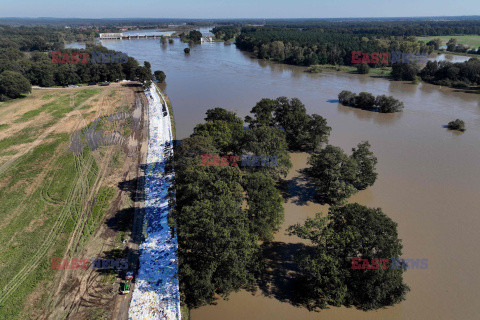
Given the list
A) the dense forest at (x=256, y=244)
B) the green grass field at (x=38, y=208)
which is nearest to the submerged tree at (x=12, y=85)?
the green grass field at (x=38, y=208)

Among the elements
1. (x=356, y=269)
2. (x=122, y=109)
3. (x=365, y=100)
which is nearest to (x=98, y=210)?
(x=356, y=269)

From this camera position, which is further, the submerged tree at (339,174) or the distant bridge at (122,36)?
the distant bridge at (122,36)

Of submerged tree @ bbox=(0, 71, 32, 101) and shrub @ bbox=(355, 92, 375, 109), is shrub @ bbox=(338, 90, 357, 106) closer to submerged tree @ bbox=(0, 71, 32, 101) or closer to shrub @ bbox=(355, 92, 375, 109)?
shrub @ bbox=(355, 92, 375, 109)

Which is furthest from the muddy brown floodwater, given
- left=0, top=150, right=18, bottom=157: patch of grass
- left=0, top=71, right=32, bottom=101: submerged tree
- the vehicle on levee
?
left=0, top=71, right=32, bottom=101: submerged tree

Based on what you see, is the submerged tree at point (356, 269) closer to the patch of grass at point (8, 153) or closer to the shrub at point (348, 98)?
the patch of grass at point (8, 153)

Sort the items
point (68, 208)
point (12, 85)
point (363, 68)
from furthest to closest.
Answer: point (363, 68), point (12, 85), point (68, 208)

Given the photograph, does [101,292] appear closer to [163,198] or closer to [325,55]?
[163,198]

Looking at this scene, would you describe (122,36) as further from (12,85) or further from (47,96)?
(12,85)

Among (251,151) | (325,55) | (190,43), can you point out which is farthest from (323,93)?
(190,43)

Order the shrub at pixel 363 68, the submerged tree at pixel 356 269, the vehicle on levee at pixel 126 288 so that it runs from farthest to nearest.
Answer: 1. the shrub at pixel 363 68
2. the vehicle on levee at pixel 126 288
3. the submerged tree at pixel 356 269

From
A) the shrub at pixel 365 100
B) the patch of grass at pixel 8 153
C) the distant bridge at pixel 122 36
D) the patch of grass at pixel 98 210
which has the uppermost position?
the distant bridge at pixel 122 36
